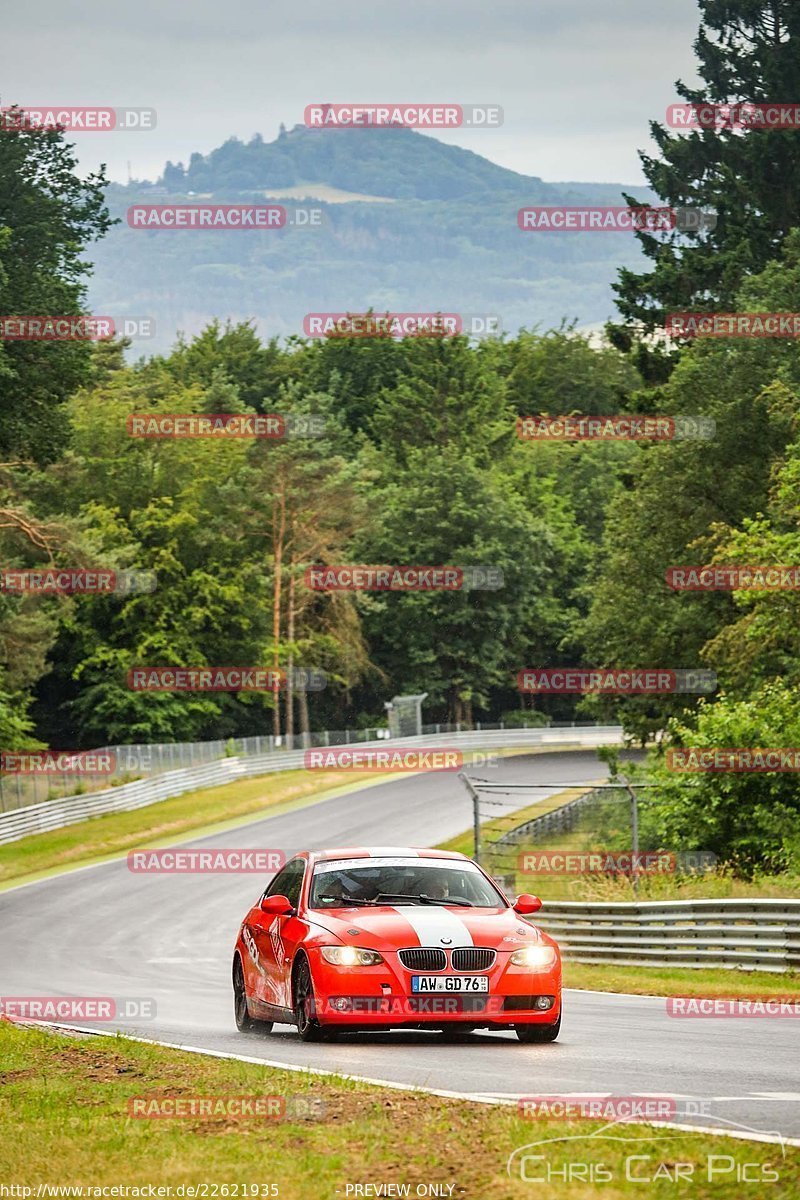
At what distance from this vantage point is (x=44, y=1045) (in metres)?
13.5

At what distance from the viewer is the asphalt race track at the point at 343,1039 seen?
1016cm

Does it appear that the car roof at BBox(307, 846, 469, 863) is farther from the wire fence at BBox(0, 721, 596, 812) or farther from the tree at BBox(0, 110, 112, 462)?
the wire fence at BBox(0, 721, 596, 812)

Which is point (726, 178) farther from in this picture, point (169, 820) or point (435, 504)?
point (435, 504)

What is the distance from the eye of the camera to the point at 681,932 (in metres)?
23.1

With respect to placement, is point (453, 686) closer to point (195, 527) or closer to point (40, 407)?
point (195, 527)

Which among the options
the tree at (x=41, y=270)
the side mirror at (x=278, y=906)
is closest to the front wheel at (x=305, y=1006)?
the side mirror at (x=278, y=906)

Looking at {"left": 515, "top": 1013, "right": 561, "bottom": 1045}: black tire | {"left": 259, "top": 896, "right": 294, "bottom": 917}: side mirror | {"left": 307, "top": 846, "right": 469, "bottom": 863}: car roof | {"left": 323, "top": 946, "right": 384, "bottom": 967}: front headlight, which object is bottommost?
{"left": 515, "top": 1013, "right": 561, "bottom": 1045}: black tire

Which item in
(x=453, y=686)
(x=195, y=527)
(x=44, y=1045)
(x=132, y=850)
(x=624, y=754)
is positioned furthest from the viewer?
(x=453, y=686)

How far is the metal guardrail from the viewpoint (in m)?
20.9

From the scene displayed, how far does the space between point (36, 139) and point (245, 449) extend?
154 ft

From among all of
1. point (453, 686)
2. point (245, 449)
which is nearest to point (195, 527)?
point (245, 449)

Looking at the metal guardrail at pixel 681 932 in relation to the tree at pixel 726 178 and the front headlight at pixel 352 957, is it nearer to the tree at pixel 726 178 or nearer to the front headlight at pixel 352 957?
the front headlight at pixel 352 957

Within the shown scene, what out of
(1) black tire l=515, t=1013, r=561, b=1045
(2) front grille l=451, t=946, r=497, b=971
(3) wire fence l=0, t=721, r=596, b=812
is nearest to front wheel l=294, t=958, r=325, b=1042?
(2) front grille l=451, t=946, r=497, b=971

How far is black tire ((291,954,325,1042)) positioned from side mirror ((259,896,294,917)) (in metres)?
0.54
